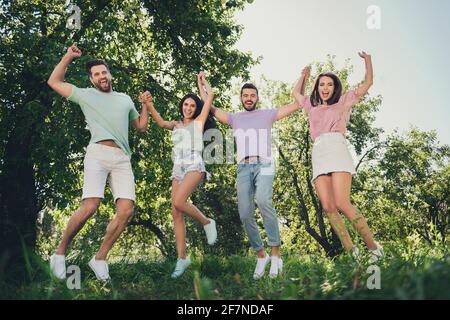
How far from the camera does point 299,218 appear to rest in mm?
24516

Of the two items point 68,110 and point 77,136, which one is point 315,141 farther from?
point 68,110

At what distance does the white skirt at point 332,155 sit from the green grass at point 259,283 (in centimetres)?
98

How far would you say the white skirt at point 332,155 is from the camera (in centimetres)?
475

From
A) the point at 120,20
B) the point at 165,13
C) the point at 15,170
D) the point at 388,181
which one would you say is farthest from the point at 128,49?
the point at 388,181

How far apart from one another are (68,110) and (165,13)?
3.34 meters

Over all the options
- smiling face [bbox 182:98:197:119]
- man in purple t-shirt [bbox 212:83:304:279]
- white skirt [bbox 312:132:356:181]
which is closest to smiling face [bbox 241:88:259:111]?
man in purple t-shirt [bbox 212:83:304:279]

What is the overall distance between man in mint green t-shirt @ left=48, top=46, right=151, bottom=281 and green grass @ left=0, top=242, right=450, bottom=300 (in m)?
0.57

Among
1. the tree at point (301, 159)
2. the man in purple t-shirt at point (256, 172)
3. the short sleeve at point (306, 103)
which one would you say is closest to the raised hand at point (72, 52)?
the man in purple t-shirt at point (256, 172)

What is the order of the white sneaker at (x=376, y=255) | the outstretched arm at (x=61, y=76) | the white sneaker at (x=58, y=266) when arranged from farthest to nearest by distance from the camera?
the outstretched arm at (x=61, y=76)
the white sneaker at (x=58, y=266)
the white sneaker at (x=376, y=255)

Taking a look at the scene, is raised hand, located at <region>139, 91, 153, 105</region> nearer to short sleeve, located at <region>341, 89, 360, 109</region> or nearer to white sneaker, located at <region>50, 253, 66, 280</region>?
white sneaker, located at <region>50, 253, 66, 280</region>

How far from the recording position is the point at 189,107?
544 centimetres

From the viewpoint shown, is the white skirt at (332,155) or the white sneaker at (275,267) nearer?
the white sneaker at (275,267)

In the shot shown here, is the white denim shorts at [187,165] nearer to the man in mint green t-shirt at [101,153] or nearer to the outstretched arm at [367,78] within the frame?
the man in mint green t-shirt at [101,153]

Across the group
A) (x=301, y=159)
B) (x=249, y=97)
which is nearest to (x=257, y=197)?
(x=249, y=97)
